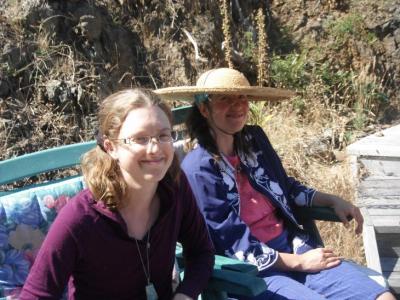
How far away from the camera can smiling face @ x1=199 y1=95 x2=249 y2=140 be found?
8.41 ft

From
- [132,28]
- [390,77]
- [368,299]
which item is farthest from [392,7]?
[368,299]

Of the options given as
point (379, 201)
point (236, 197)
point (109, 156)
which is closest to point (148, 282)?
point (109, 156)

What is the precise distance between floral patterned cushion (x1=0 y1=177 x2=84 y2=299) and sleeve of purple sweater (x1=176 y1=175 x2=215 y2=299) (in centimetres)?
48

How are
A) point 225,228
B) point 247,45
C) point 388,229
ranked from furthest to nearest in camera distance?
point 247,45, point 388,229, point 225,228

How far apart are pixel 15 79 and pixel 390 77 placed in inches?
142

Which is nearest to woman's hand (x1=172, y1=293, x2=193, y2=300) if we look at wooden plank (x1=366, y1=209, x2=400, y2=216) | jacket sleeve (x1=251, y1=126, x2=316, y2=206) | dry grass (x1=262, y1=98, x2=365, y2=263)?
jacket sleeve (x1=251, y1=126, x2=316, y2=206)

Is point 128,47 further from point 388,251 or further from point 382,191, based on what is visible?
point 388,251

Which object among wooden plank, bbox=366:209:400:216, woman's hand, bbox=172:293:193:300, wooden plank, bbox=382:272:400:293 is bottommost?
wooden plank, bbox=382:272:400:293

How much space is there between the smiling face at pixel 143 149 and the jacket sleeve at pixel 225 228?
0.55 metres

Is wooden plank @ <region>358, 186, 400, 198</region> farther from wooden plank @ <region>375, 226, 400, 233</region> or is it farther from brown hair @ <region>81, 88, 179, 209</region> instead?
brown hair @ <region>81, 88, 179, 209</region>

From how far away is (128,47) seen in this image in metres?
4.93

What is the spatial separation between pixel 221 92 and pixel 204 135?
20 centimetres

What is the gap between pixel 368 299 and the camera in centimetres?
236

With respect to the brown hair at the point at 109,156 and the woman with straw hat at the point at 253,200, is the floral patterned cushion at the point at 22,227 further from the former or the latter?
the woman with straw hat at the point at 253,200
